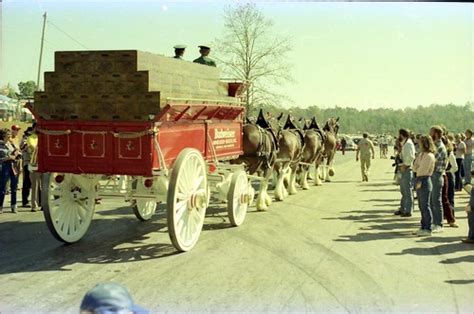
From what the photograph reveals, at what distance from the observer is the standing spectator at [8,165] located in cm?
1082

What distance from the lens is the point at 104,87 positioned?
6957 millimetres

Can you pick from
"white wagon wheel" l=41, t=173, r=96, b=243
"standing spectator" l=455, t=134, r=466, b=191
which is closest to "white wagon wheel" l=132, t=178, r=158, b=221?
"white wagon wheel" l=41, t=173, r=96, b=243

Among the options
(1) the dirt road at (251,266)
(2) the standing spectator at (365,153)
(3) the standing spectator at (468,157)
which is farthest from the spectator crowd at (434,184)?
(2) the standing spectator at (365,153)

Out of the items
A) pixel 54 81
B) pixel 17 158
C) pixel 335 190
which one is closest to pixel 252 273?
pixel 54 81

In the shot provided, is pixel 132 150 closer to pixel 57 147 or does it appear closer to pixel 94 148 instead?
pixel 94 148

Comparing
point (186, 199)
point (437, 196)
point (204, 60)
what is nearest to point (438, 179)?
point (437, 196)

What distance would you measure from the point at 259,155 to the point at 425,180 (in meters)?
3.95

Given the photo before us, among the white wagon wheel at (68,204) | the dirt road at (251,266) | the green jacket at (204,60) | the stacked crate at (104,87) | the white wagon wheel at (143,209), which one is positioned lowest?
the dirt road at (251,266)

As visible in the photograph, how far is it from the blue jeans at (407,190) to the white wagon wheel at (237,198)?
3.45 metres

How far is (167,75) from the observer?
7469 millimetres

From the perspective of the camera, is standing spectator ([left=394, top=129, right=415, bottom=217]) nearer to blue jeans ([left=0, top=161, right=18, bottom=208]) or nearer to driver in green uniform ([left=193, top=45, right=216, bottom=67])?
driver in green uniform ([left=193, top=45, right=216, bottom=67])

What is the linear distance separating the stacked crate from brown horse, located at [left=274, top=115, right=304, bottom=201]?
6.74 meters

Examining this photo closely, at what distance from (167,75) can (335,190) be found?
10.00 m

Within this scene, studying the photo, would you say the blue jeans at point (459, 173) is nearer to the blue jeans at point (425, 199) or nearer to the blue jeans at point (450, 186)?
the blue jeans at point (450, 186)
